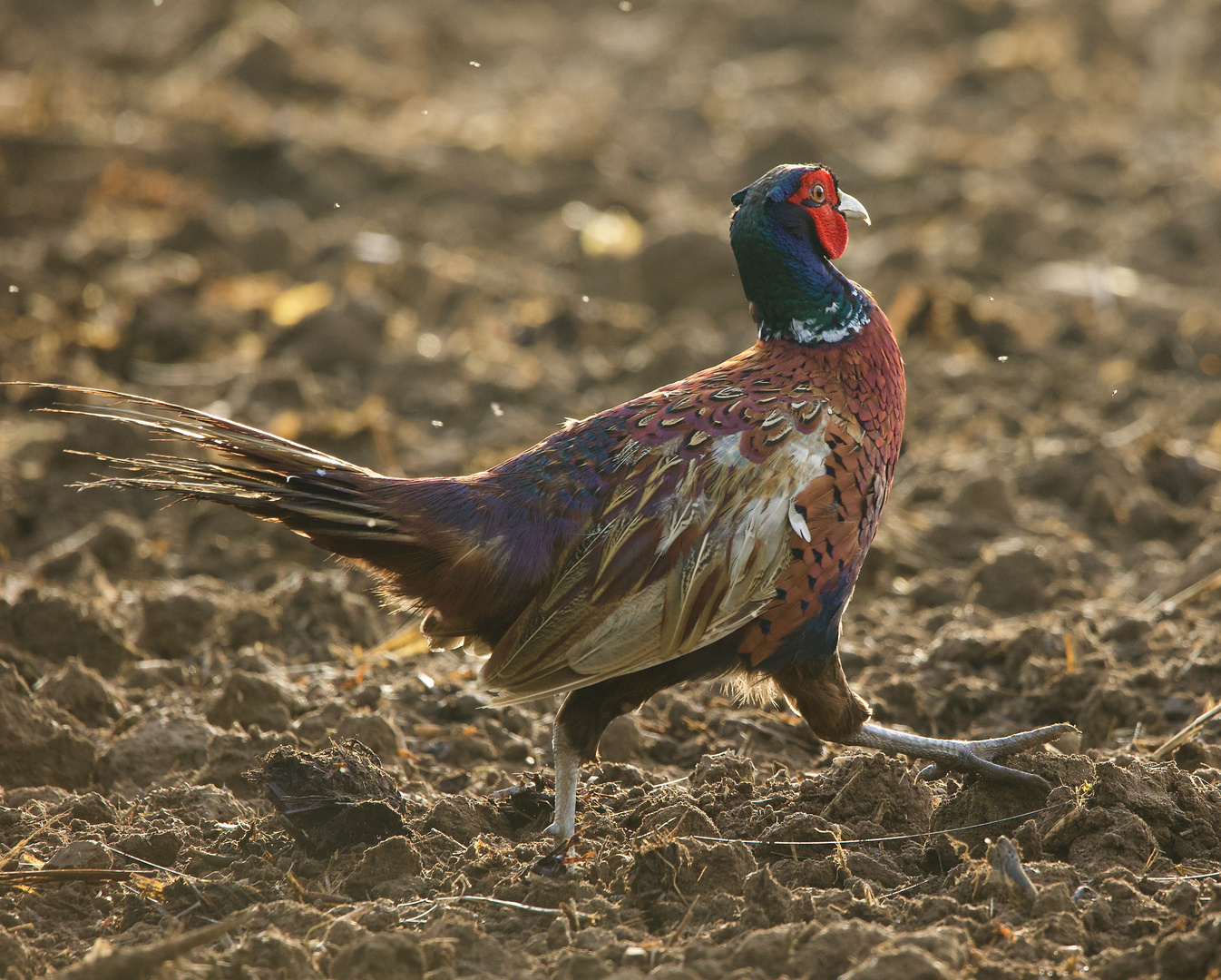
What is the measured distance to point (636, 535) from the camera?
3.61 meters

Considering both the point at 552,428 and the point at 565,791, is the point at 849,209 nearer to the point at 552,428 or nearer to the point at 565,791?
the point at 565,791

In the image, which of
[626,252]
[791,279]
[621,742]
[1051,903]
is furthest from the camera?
[626,252]

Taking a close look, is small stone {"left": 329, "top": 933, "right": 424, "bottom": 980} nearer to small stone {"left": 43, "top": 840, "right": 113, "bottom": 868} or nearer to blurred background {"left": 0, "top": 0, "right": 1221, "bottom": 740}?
small stone {"left": 43, "top": 840, "right": 113, "bottom": 868}

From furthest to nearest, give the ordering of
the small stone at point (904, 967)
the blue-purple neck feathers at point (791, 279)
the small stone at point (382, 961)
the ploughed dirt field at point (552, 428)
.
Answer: the blue-purple neck feathers at point (791, 279), the ploughed dirt field at point (552, 428), the small stone at point (382, 961), the small stone at point (904, 967)

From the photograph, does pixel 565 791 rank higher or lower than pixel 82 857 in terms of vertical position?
higher

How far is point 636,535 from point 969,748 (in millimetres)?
1130

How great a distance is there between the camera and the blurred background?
6164 mm

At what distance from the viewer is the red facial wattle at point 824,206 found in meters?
4.01

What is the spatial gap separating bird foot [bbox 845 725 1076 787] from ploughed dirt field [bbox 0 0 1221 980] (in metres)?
0.07

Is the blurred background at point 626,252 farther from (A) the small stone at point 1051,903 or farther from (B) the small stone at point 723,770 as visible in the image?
(A) the small stone at point 1051,903

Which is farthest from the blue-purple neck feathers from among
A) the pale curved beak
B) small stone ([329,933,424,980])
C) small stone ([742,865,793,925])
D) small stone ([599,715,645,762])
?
small stone ([329,933,424,980])

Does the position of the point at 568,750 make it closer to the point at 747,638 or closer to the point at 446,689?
the point at 747,638

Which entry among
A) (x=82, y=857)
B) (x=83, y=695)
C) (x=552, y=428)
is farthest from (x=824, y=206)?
(x=552, y=428)

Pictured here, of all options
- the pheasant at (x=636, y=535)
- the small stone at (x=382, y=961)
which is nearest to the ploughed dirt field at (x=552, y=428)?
the small stone at (x=382, y=961)
